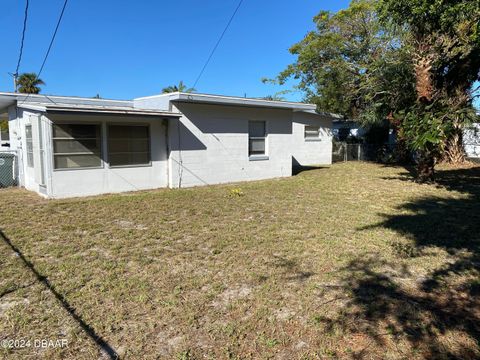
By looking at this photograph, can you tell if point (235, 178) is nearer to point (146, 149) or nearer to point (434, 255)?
point (146, 149)

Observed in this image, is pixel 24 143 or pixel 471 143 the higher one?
pixel 471 143

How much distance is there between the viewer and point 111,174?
10.4 metres

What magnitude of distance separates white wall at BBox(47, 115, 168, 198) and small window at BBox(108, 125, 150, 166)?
16cm

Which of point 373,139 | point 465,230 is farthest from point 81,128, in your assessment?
point 373,139

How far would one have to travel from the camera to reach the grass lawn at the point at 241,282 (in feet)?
10.2

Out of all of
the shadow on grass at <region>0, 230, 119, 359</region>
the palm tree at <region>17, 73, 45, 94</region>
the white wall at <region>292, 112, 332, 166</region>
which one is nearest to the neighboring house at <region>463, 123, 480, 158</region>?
the white wall at <region>292, 112, 332, 166</region>

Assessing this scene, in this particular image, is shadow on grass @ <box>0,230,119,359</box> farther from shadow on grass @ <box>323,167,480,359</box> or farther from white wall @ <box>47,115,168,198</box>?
white wall @ <box>47,115,168,198</box>

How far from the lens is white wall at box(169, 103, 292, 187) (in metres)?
11.6

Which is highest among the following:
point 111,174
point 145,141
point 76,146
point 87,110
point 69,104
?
point 69,104

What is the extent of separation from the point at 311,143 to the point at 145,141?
1194 centimetres

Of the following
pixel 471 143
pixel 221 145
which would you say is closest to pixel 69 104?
pixel 221 145

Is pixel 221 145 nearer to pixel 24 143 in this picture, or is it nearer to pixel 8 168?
pixel 24 143

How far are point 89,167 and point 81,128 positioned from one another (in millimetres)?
1107

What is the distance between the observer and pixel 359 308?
3.69m
